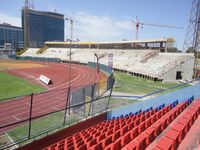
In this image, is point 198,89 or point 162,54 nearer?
point 198,89

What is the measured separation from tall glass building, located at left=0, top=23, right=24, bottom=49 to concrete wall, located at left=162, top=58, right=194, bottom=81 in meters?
167

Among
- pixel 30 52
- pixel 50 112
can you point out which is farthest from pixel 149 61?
pixel 30 52

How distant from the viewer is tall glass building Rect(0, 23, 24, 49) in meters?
172

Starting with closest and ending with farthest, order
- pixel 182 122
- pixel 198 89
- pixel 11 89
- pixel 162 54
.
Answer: pixel 182 122 → pixel 198 89 → pixel 11 89 → pixel 162 54

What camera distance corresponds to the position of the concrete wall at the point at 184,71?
35.1 metres

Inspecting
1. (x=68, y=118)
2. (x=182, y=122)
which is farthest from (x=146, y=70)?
(x=182, y=122)

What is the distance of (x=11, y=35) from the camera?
18088cm

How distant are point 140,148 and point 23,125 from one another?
11628 mm

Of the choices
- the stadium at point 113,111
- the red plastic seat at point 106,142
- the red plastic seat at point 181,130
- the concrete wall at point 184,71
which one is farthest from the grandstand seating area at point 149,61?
the red plastic seat at point 106,142

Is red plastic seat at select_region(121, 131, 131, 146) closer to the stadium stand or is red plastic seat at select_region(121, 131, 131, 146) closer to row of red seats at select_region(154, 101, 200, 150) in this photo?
row of red seats at select_region(154, 101, 200, 150)

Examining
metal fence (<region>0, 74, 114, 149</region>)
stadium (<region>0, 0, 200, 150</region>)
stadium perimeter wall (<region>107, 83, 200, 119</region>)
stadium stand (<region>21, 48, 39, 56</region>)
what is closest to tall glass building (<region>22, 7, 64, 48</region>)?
stadium stand (<region>21, 48, 39, 56</region>)

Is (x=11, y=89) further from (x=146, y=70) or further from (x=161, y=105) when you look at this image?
(x=146, y=70)

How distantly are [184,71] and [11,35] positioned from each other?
7160 inches

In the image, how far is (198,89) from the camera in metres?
11.6
